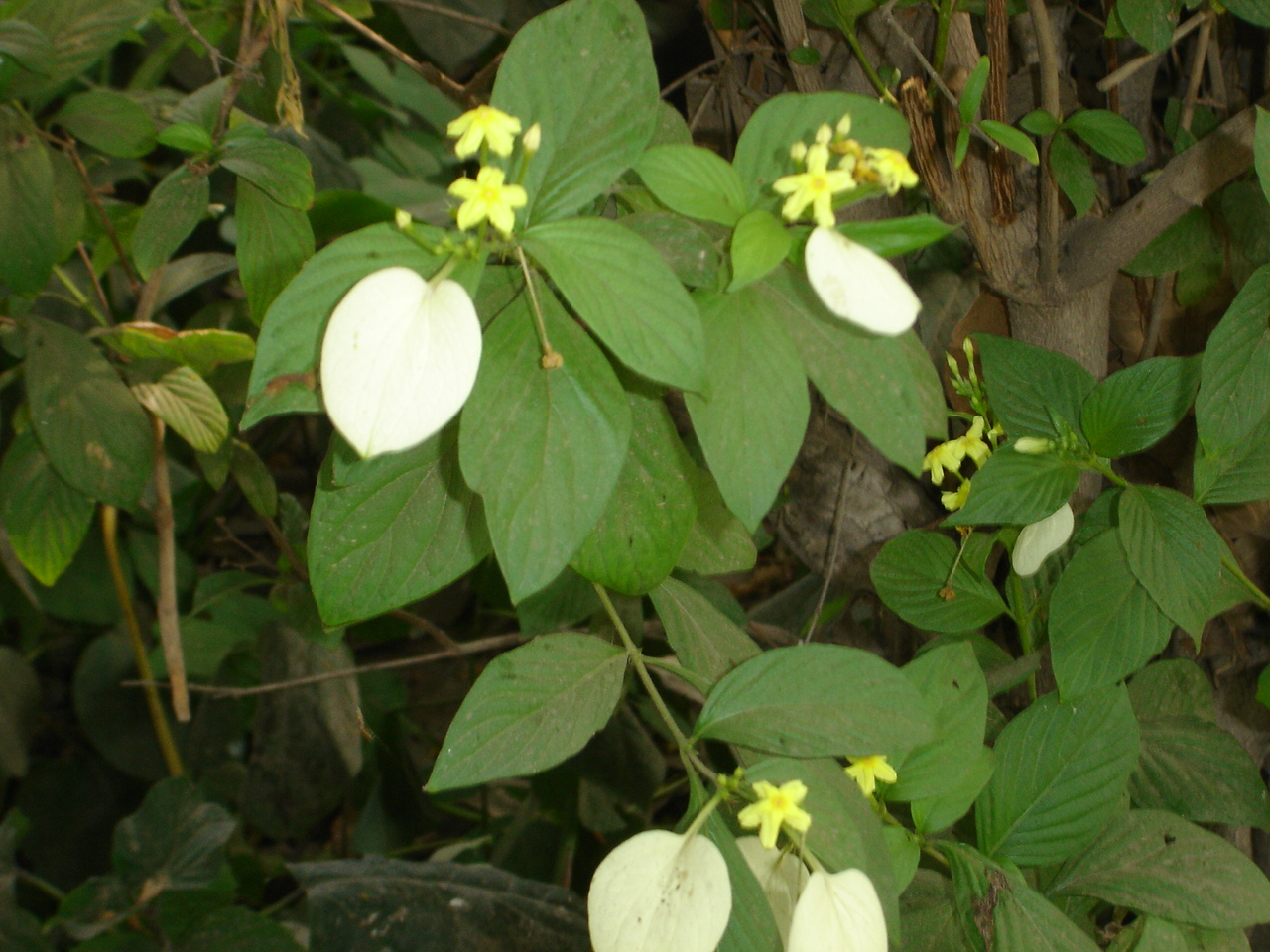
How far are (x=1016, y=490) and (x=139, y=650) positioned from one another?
1061 millimetres

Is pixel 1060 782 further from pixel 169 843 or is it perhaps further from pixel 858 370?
pixel 169 843

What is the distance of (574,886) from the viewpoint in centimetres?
106

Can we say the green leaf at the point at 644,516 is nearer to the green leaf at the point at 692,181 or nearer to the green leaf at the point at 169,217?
the green leaf at the point at 692,181

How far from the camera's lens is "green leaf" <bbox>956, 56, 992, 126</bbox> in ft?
1.60

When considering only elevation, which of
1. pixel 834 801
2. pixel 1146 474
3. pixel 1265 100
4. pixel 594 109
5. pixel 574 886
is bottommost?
pixel 574 886

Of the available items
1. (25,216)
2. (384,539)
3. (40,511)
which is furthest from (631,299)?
(40,511)

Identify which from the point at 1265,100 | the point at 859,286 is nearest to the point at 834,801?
the point at 859,286

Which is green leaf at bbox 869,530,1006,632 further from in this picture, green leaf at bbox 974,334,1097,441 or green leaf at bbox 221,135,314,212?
green leaf at bbox 221,135,314,212

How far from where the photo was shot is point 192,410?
69 cm

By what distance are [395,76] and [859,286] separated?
1.32m

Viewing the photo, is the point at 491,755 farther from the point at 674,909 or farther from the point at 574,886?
the point at 574,886

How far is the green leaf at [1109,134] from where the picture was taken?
57cm

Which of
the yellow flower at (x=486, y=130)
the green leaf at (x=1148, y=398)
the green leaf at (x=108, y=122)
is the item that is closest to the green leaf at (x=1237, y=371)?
the green leaf at (x=1148, y=398)

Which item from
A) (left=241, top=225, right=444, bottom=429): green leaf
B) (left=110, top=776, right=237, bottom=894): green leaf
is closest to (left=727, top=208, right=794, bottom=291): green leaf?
(left=241, top=225, right=444, bottom=429): green leaf
